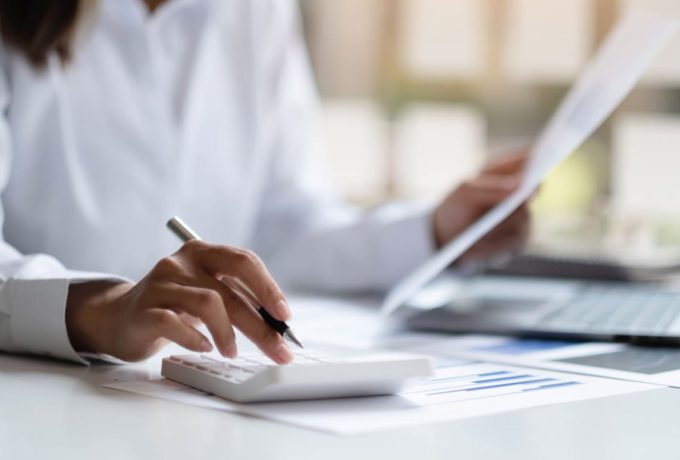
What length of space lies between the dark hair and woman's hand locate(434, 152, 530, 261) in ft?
1.82

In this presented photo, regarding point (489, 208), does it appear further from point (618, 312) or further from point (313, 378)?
point (313, 378)

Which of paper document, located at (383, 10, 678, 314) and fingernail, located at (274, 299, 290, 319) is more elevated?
paper document, located at (383, 10, 678, 314)

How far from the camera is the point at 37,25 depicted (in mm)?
1286

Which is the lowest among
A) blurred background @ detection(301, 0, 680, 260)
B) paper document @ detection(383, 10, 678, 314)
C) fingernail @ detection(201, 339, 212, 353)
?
fingernail @ detection(201, 339, 212, 353)

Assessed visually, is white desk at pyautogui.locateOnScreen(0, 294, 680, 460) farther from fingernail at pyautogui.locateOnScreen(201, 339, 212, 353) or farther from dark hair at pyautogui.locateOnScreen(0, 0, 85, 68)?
dark hair at pyautogui.locateOnScreen(0, 0, 85, 68)

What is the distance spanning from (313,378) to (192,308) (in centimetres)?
13

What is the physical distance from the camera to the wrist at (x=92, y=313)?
2.96 ft

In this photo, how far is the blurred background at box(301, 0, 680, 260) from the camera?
1.89 m

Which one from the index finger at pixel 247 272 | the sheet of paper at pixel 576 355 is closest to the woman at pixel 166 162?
the index finger at pixel 247 272

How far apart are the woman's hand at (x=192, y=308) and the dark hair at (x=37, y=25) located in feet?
1.65

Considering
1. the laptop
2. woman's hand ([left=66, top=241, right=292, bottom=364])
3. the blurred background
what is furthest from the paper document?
the blurred background

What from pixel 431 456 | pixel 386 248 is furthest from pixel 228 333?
pixel 386 248

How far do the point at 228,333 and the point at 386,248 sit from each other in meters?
0.78

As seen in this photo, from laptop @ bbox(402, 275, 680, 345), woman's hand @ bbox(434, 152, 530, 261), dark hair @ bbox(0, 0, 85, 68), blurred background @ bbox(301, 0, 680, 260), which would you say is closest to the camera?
laptop @ bbox(402, 275, 680, 345)
